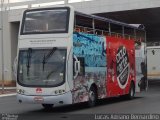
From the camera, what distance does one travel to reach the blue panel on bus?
749 inches

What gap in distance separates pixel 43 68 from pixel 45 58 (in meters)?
0.39

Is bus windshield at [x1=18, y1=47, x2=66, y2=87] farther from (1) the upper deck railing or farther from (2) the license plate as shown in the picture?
(1) the upper deck railing

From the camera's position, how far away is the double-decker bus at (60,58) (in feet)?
59.3

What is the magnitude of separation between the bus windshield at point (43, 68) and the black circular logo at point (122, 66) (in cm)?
568

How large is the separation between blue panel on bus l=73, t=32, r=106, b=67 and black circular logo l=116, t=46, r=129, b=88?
190 centimetres

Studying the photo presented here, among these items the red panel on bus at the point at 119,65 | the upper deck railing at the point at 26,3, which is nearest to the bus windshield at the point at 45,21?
the red panel on bus at the point at 119,65

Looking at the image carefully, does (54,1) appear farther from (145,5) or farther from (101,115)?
(101,115)

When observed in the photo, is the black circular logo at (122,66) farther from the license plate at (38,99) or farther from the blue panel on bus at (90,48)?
the license plate at (38,99)

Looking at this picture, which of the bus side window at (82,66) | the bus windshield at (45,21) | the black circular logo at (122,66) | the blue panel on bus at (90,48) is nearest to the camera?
the bus windshield at (45,21)

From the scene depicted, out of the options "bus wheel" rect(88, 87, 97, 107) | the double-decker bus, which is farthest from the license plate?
"bus wheel" rect(88, 87, 97, 107)

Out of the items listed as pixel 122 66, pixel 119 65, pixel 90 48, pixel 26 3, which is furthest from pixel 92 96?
pixel 26 3

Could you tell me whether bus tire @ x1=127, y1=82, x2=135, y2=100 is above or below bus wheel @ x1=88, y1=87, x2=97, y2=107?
below

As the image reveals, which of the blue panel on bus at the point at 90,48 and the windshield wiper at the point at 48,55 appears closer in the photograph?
the windshield wiper at the point at 48,55

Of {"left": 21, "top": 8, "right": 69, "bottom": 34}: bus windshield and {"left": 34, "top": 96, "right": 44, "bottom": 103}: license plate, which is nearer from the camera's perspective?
{"left": 34, "top": 96, "right": 44, "bottom": 103}: license plate
